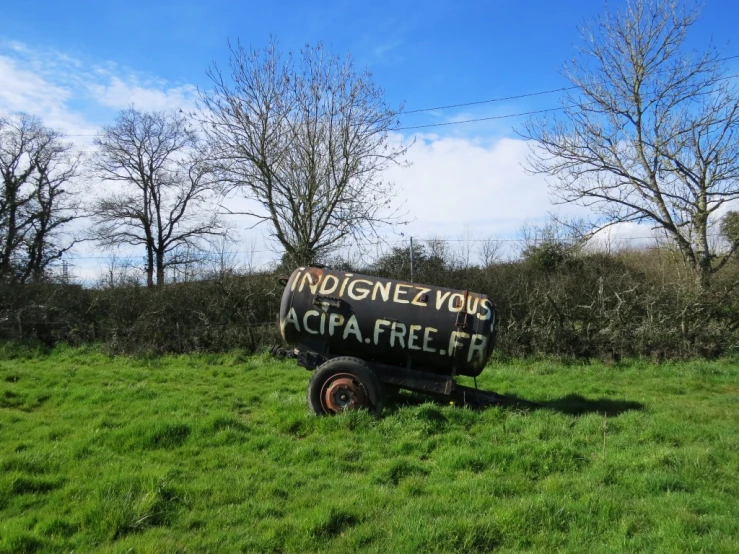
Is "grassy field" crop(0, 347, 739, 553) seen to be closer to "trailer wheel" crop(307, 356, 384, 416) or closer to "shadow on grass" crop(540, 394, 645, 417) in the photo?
"shadow on grass" crop(540, 394, 645, 417)

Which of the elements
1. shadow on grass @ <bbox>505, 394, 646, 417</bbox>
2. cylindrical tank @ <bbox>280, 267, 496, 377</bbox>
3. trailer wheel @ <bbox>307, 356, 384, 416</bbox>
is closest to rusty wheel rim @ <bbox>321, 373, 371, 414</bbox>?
trailer wheel @ <bbox>307, 356, 384, 416</bbox>

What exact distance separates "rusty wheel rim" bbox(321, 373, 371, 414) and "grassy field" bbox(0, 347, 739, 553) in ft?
1.00

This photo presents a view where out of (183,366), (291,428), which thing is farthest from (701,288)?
(183,366)

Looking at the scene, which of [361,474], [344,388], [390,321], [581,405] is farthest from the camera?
[581,405]

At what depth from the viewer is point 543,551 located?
3656mm

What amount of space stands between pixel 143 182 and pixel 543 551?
1460 inches

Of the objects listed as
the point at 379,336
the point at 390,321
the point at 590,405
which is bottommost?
the point at 590,405

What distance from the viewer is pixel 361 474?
5.23m

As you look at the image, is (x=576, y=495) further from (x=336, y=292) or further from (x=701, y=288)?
(x=701, y=288)

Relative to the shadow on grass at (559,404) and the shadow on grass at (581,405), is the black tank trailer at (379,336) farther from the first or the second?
the shadow on grass at (581,405)

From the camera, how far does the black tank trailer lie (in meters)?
7.09

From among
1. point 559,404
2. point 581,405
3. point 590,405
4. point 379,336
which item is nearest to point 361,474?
point 379,336

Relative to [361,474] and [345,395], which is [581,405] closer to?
[345,395]

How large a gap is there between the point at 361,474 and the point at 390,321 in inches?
95.6
